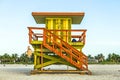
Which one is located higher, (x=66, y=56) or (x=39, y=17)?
(x=39, y=17)

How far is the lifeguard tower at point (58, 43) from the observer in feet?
71.3

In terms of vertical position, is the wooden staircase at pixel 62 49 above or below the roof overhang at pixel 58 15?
below

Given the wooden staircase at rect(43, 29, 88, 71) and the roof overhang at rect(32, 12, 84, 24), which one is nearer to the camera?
the wooden staircase at rect(43, 29, 88, 71)

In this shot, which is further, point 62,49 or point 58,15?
point 58,15

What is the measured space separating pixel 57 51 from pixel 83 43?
5.89 ft

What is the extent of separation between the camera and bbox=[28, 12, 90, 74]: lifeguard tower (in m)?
21.7

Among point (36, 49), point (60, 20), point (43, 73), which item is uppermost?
point (60, 20)

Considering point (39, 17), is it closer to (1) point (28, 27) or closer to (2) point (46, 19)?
(2) point (46, 19)

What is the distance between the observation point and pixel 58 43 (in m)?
21.9

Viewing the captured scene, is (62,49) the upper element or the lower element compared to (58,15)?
lower

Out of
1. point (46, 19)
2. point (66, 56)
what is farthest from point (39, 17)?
point (66, 56)

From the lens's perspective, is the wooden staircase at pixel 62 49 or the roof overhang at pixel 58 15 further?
the roof overhang at pixel 58 15

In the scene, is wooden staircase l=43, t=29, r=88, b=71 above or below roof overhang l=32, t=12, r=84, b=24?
below

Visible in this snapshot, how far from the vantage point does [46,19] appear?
77.7ft
